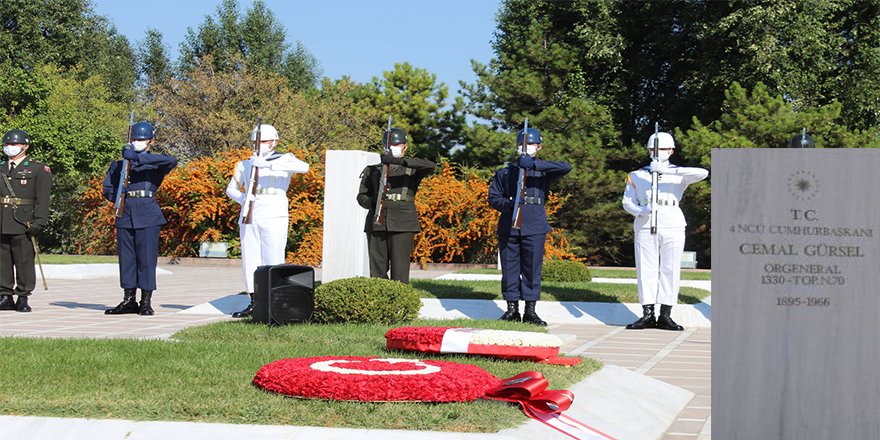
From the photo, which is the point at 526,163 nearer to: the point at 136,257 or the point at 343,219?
the point at 343,219

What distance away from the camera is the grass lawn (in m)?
4.32

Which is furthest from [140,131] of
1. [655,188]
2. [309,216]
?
[309,216]

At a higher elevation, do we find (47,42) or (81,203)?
(47,42)

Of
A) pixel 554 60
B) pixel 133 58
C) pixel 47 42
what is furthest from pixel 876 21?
pixel 133 58

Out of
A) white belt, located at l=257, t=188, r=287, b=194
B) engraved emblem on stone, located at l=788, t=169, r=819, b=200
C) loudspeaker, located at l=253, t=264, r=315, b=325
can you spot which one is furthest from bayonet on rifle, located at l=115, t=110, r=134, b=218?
engraved emblem on stone, located at l=788, t=169, r=819, b=200

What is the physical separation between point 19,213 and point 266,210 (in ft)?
10.7

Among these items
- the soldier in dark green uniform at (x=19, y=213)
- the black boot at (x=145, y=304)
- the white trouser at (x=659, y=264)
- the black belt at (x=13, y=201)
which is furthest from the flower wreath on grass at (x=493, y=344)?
the black belt at (x=13, y=201)

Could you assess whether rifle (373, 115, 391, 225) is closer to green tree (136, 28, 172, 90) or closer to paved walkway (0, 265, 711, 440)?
paved walkway (0, 265, 711, 440)

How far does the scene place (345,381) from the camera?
464 cm

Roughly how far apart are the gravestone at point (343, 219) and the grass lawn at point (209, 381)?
2.65 metres

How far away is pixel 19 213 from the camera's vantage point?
10.2 meters

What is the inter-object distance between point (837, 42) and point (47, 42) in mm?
30771

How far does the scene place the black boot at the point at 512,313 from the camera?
9586 mm

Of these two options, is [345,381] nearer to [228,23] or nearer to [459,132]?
[459,132]
